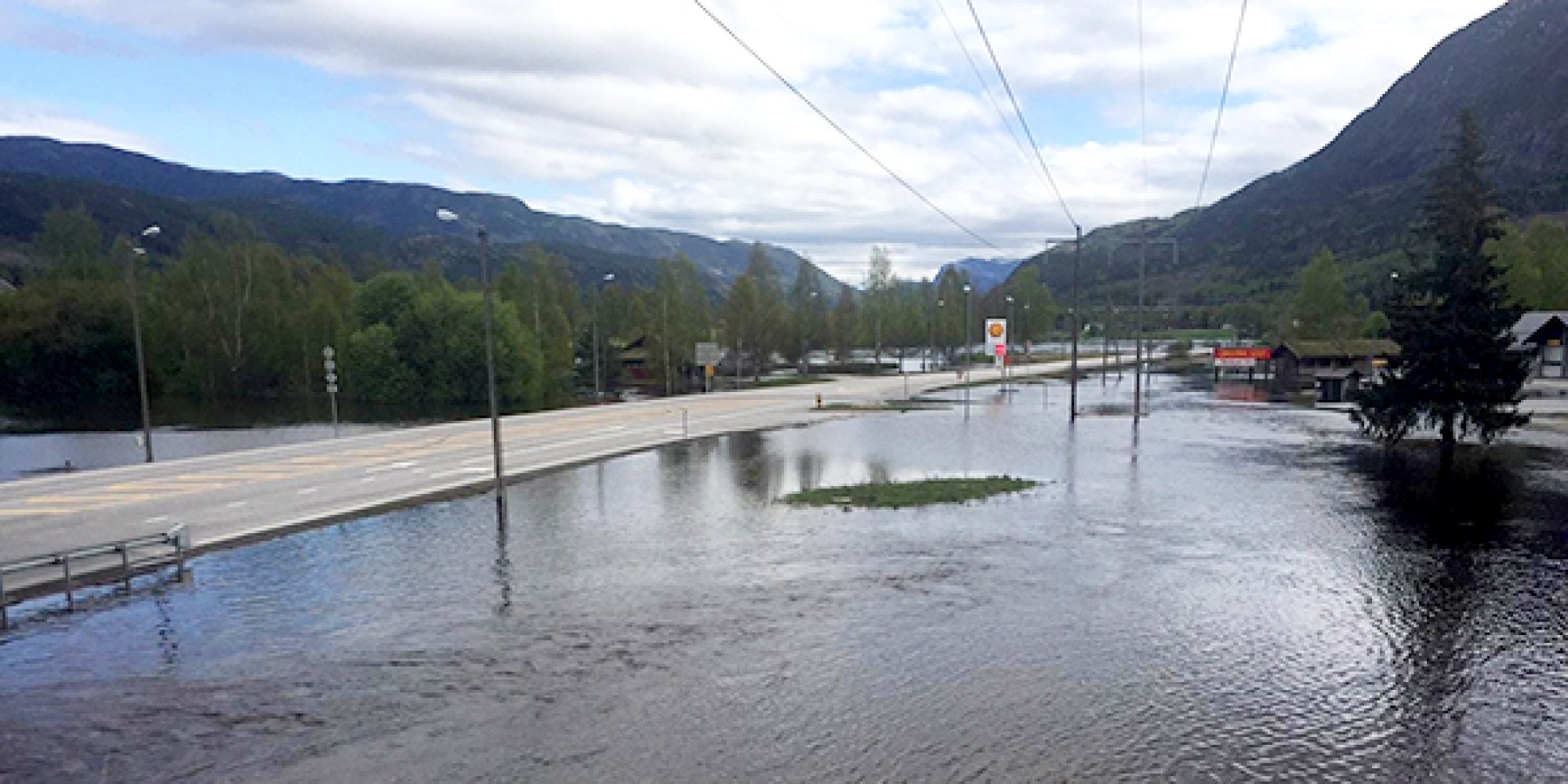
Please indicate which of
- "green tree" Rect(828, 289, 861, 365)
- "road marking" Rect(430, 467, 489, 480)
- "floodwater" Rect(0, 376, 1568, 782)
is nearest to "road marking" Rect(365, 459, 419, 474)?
"road marking" Rect(430, 467, 489, 480)

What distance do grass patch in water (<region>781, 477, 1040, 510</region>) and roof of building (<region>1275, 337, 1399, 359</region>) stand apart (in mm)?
63002

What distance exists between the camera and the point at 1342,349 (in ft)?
250

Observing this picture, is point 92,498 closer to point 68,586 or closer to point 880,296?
point 68,586

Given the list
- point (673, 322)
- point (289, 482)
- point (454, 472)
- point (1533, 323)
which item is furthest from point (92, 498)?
point (1533, 323)

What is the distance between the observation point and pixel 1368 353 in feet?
246

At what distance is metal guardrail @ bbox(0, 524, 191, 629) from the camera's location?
1580 centimetres

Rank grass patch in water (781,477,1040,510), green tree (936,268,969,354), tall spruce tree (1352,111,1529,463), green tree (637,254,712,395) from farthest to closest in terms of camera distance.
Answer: green tree (936,268,969,354)
green tree (637,254,712,395)
tall spruce tree (1352,111,1529,463)
grass patch in water (781,477,1040,510)

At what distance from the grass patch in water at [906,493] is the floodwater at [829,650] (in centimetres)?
118

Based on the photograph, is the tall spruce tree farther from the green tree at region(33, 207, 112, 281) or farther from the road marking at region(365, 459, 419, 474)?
the green tree at region(33, 207, 112, 281)

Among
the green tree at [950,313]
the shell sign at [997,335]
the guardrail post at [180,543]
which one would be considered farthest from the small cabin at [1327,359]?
the guardrail post at [180,543]

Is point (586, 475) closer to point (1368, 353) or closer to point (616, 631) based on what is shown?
point (616, 631)

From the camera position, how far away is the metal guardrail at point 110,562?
51.9 ft

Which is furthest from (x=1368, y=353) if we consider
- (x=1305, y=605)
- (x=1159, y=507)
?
(x=1305, y=605)

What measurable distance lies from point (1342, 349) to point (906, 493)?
68.8m
